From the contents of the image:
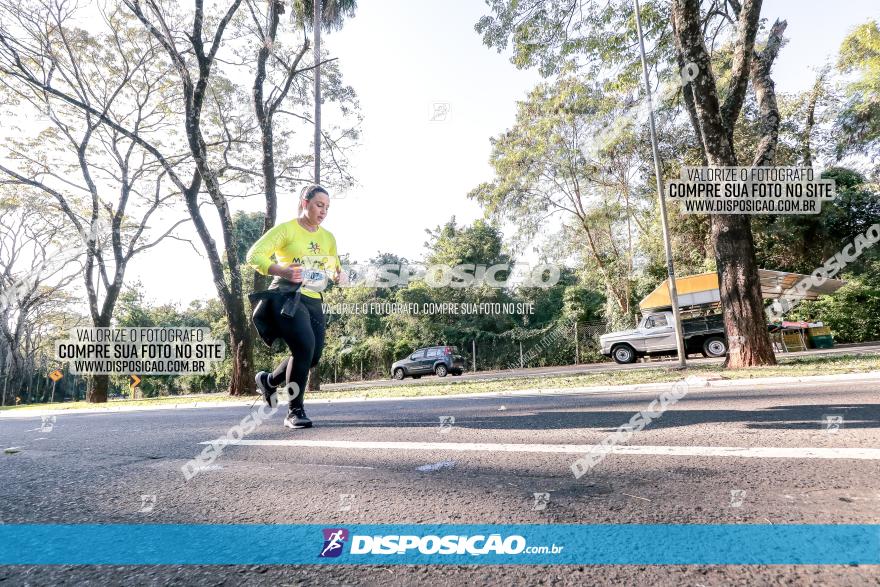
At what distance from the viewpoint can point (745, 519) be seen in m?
1.31

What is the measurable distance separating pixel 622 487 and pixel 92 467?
9.23 ft

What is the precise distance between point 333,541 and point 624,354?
19375 millimetres

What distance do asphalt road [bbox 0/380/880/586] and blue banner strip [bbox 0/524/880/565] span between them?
5 cm

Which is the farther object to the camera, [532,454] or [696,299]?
[696,299]

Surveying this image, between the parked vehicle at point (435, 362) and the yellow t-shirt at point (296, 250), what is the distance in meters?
17.5

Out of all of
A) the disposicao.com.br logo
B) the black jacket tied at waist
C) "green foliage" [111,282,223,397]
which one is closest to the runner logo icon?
the disposicao.com.br logo

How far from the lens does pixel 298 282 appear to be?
350 cm

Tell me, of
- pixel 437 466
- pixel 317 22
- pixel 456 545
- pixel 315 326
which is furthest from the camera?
pixel 317 22

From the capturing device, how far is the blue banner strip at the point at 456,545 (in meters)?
1.10

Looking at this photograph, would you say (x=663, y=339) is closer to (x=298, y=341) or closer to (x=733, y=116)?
(x=733, y=116)

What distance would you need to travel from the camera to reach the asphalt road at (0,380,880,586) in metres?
1.07

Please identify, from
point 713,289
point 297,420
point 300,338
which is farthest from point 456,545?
point 713,289

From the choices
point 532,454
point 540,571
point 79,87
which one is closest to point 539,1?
point 532,454

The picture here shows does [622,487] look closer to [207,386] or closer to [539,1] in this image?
[539,1]
